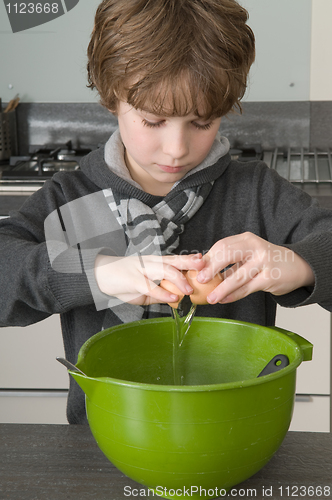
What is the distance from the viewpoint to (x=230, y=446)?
0.53m

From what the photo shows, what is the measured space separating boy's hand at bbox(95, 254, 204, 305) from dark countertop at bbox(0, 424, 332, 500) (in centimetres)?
19

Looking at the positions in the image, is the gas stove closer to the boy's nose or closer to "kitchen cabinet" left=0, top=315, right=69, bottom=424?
"kitchen cabinet" left=0, top=315, right=69, bottom=424

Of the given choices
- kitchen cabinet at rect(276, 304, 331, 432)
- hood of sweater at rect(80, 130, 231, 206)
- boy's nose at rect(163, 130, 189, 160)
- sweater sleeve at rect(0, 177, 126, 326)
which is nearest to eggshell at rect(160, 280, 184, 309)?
sweater sleeve at rect(0, 177, 126, 326)

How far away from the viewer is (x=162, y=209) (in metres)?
1.02

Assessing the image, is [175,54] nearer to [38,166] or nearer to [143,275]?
[143,275]

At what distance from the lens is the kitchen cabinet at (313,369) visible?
1542 mm

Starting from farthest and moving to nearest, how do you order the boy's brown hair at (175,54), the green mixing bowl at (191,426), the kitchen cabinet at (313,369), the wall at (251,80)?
the wall at (251,80) → the kitchen cabinet at (313,369) → the boy's brown hair at (175,54) → the green mixing bowl at (191,426)

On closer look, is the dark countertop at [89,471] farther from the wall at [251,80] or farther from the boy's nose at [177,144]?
the wall at [251,80]

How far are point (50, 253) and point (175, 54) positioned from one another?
0.33 metres

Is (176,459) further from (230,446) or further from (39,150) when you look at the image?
(39,150)

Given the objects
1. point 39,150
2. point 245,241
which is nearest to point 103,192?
point 245,241

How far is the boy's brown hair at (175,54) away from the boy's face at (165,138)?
0.02m

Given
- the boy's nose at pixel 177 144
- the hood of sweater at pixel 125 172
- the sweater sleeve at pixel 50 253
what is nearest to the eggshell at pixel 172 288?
the sweater sleeve at pixel 50 253

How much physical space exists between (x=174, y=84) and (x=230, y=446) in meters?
0.49
